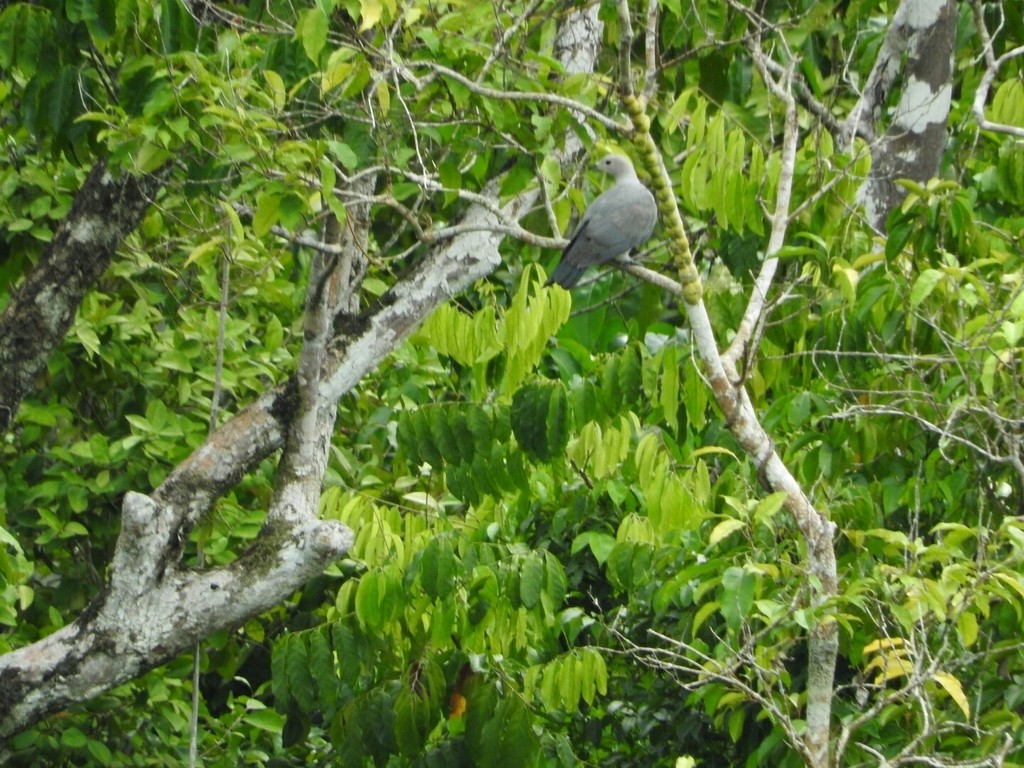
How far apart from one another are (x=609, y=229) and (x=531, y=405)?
1.28 meters

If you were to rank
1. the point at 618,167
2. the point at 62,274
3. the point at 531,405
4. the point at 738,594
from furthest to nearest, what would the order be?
the point at 618,167 → the point at 62,274 → the point at 531,405 → the point at 738,594

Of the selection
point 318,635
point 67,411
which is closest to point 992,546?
point 318,635

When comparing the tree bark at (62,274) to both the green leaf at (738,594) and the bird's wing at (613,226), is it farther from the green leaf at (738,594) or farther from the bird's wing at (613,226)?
the green leaf at (738,594)

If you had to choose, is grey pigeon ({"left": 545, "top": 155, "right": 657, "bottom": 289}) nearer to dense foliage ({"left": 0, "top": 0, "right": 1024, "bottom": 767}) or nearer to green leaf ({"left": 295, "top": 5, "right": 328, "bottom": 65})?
dense foliage ({"left": 0, "top": 0, "right": 1024, "bottom": 767})

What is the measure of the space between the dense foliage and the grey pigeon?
0.18 meters

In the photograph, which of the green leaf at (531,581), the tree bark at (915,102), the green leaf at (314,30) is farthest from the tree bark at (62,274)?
the tree bark at (915,102)

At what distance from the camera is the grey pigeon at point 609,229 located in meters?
5.15

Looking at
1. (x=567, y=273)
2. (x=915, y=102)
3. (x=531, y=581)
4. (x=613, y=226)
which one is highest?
(x=915, y=102)

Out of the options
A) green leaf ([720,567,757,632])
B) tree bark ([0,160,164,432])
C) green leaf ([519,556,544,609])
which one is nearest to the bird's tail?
green leaf ([519,556,544,609])

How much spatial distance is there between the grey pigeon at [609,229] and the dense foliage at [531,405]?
176 mm

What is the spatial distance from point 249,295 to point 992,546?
10.6 feet

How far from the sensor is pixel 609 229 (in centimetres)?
530

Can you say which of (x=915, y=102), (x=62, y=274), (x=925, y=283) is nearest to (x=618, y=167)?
(x=915, y=102)

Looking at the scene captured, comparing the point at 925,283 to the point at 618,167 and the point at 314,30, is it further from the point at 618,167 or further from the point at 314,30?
the point at 618,167
